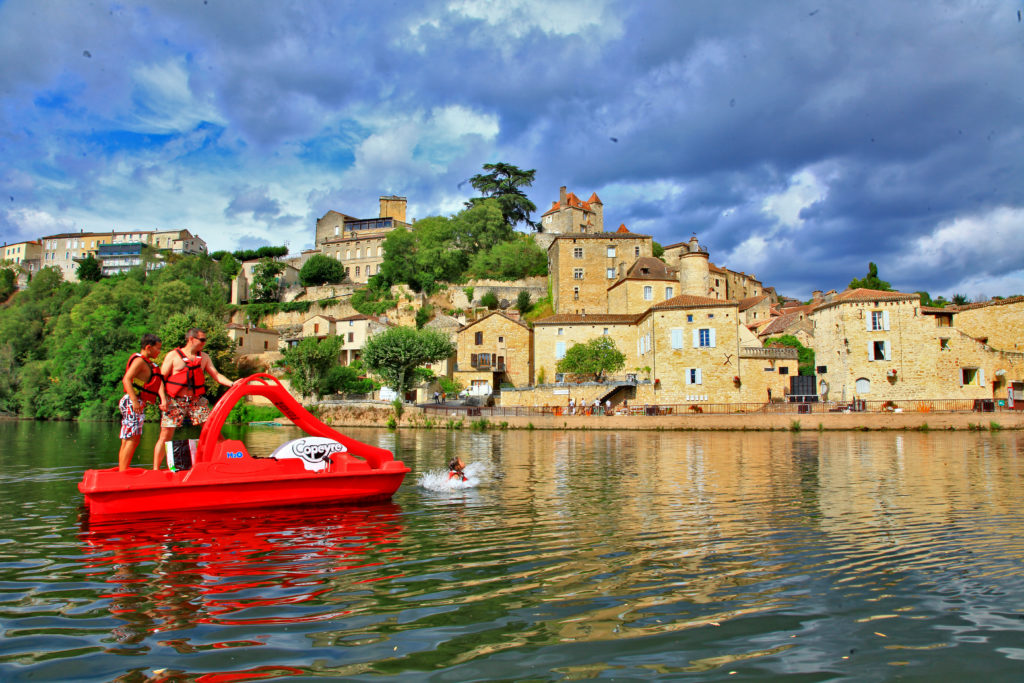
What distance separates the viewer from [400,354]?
43188 mm

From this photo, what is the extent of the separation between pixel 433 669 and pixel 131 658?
82.3 inches

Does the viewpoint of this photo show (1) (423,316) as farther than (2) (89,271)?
No

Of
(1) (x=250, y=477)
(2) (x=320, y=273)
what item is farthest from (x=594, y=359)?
(2) (x=320, y=273)

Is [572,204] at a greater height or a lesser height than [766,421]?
greater

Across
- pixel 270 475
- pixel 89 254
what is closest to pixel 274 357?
pixel 270 475

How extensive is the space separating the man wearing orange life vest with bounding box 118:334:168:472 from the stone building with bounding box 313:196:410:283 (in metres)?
69.8

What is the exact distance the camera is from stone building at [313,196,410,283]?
8256cm

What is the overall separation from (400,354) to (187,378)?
34224mm

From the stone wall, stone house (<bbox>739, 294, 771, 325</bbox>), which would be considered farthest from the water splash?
stone house (<bbox>739, 294, 771, 325</bbox>)

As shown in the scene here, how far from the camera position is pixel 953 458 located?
18.4 m

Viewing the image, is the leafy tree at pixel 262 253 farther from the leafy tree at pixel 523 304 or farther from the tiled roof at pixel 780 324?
the tiled roof at pixel 780 324

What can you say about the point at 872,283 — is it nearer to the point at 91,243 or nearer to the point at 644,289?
the point at 644,289

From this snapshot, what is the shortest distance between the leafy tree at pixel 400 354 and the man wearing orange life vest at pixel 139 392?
34168 mm

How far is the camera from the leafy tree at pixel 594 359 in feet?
141
